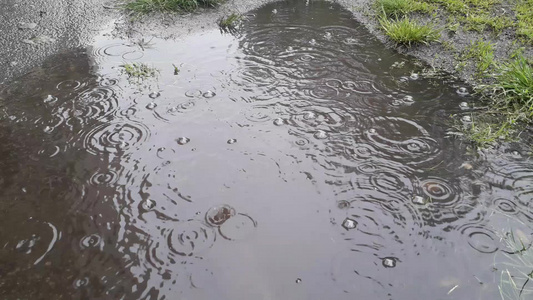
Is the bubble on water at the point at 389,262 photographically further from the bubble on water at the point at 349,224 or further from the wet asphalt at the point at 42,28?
the wet asphalt at the point at 42,28

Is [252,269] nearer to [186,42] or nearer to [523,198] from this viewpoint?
[523,198]

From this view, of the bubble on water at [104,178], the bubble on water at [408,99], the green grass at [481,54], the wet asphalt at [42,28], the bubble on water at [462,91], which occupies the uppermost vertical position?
the green grass at [481,54]

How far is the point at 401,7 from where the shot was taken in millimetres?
5750

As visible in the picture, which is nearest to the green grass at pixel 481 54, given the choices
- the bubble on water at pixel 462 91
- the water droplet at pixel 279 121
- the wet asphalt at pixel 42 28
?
the bubble on water at pixel 462 91

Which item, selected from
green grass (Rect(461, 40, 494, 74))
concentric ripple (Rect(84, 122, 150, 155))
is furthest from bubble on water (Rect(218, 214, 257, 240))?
green grass (Rect(461, 40, 494, 74))

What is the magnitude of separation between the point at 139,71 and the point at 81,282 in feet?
9.40

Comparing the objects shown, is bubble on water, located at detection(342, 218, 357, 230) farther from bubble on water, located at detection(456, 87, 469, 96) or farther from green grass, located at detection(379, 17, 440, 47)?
green grass, located at detection(379, 17, 440, 47)

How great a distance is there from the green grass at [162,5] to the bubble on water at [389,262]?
503 cm

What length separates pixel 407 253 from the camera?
2689 mm

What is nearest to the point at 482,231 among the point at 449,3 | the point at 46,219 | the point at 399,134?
the point at 399,134

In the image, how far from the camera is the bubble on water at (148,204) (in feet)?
9.99

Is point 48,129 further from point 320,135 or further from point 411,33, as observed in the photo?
point 411,33

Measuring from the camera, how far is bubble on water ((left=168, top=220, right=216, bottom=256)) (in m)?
2.73

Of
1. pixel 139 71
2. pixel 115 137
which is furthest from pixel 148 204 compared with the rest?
pixel 139 71
